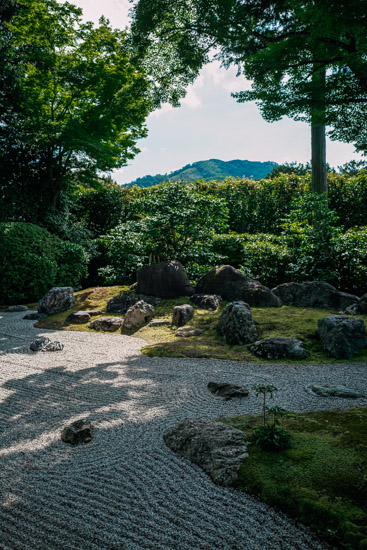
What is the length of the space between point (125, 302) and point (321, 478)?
6.96m

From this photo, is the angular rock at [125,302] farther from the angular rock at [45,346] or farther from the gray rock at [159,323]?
the angular rock at [45,346]

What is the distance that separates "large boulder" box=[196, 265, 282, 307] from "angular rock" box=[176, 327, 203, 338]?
189cm

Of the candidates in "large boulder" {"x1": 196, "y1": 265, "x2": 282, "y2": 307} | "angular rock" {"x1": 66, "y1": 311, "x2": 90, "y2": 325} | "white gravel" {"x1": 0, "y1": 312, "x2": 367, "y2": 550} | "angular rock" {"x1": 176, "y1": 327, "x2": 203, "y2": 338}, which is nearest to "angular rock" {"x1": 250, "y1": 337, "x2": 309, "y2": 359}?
"white gravel" {"x1": 0, "y1": 312, "x2": 367, "y2": 550}

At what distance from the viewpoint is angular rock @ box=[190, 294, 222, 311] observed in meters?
7.78

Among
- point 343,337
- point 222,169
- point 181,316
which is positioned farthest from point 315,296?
point 222,169

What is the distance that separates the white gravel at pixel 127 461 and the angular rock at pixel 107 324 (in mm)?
2246

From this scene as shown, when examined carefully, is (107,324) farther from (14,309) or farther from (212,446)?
(212,446)

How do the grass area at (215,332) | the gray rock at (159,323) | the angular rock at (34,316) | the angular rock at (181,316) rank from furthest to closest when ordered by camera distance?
the angular rock at (34,316)
the gray rock at (159,323)
the angular rock at (181,316)
the grass area at (215,332)

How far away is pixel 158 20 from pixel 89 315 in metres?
6.98

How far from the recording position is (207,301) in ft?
25.8

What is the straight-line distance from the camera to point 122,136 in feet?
43.3

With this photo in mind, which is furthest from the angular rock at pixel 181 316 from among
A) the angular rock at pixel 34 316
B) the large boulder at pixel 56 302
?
the angular rock at pixel 34 316

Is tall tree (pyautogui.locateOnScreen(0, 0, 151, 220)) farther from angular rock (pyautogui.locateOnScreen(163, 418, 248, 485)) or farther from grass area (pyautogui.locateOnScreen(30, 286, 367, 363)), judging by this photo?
angular rock (pyautogui.locateOnScreen(163, 418, 248, 485))

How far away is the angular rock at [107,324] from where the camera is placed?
7.38m
